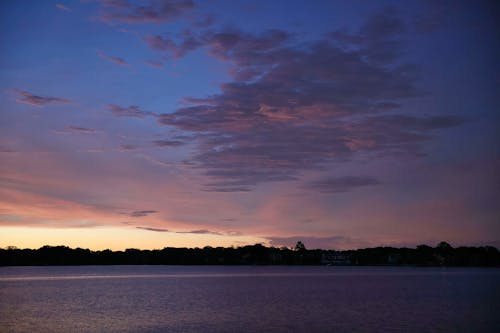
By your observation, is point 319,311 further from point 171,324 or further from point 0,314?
point 0,314

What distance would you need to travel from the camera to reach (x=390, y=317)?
61219 mm

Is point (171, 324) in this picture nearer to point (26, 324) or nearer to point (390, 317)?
point (26, 324)

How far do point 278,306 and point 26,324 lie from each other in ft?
111

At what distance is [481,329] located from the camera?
5069 centimetres

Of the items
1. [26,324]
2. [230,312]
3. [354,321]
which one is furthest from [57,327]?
[354,321]

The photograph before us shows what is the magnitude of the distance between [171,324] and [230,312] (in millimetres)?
13831

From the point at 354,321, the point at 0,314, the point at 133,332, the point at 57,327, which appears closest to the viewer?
the point at 133,332

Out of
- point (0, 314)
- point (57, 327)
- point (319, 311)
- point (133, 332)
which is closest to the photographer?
point (133, 332)

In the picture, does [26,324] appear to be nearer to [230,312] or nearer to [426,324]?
[230,312]

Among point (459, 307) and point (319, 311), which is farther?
point (459, 307)

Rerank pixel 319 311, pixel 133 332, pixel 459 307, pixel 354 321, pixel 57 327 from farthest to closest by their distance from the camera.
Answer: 1. pixel 459 307
2. pixel 319 311
3. pixel 354 321
4. pixel 57 327
5. pixel 133 332

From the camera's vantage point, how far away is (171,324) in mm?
54906

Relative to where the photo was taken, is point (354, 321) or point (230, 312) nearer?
point (354, 321)

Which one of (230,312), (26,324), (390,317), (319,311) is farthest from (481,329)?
(26,324)
